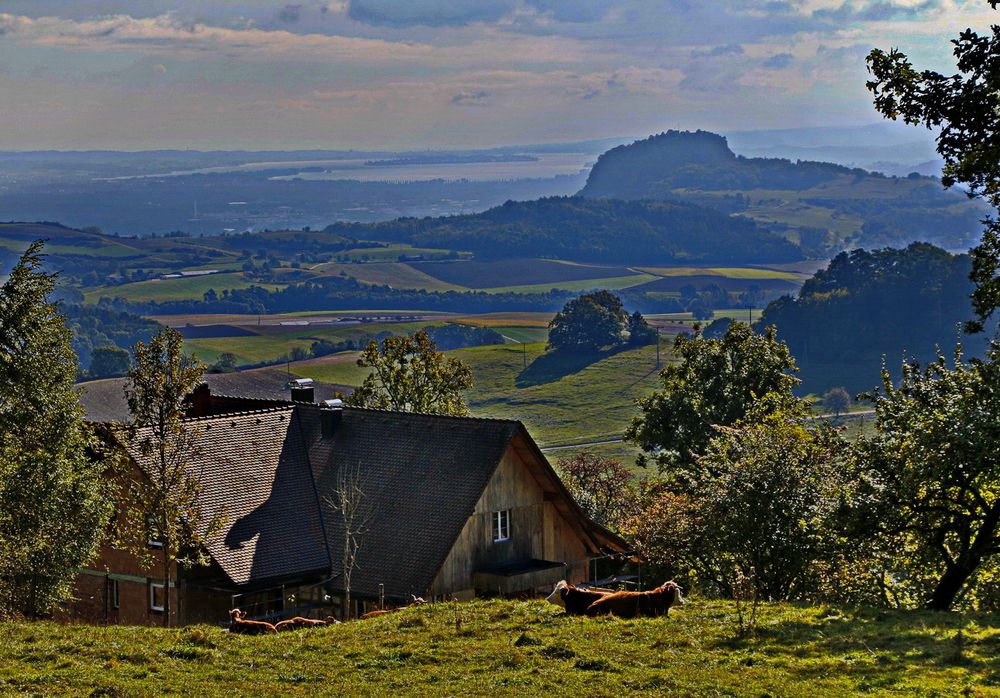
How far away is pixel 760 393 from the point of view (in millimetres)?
52875

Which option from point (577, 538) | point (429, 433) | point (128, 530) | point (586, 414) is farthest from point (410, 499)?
point (586, 414)

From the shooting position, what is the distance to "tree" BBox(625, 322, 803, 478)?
52.7 m

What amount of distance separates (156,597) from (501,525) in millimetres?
10926

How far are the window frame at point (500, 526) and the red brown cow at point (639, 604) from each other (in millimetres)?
16400

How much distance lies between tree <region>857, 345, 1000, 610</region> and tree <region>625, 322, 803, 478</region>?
20326mm

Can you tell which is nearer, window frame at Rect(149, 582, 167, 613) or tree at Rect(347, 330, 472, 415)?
window frame at Rect(149, 582, 167, 613)

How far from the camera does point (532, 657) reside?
68.2ft

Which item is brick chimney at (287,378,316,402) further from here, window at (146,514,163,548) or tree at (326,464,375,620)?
window at (146,514,163,548)

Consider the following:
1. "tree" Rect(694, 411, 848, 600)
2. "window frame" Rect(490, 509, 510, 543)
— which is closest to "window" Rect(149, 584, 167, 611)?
"window frame" Rect(490, 509, 510, 543)

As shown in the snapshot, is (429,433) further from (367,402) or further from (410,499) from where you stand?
(367,402)

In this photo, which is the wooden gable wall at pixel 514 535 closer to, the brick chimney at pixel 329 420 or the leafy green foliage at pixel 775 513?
the brick chimney at pixel 329 420

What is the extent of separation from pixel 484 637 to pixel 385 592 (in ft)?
55.3

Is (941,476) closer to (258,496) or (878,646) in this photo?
(878,646)

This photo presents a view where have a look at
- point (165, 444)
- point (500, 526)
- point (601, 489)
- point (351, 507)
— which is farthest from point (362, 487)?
point (601, 489)
